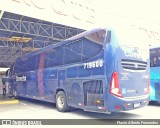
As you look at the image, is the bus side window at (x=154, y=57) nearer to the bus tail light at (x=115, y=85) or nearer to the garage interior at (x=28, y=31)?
the bus tail light at (x=115, y=85)

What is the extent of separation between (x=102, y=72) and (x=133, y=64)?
1.14 metres

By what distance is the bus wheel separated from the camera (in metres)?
9.02

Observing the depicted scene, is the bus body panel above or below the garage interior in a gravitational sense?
below

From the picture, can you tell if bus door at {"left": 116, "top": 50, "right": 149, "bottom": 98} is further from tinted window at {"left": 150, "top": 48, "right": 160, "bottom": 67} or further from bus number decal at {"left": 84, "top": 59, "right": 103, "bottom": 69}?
tinted window at {"left": 150, "top": 48, "right": 160, "bottom": 67}

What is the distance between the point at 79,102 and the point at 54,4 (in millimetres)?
7613

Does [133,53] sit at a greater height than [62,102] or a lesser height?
greater

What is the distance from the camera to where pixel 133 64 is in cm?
752

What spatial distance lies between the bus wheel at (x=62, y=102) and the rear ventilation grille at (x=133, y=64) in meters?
3.00

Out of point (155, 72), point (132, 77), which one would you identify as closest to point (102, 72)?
point (132, 77)

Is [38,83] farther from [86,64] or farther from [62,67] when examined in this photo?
[86,64]

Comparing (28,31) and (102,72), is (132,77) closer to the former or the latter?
(102,72)

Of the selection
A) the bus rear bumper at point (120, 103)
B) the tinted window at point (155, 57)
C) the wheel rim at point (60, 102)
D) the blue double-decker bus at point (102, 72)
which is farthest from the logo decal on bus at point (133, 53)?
the wheel rim at point (60, 102)

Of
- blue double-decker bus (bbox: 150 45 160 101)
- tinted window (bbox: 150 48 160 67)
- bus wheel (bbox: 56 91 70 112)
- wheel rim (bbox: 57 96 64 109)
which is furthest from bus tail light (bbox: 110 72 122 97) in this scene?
tinted window (bbox: 150 48 160 67)

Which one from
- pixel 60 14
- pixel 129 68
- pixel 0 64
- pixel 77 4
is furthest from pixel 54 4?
pixel 0 64
